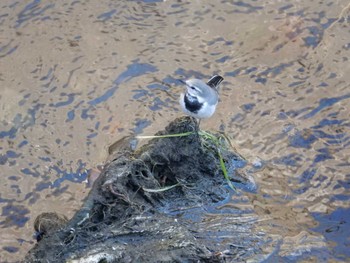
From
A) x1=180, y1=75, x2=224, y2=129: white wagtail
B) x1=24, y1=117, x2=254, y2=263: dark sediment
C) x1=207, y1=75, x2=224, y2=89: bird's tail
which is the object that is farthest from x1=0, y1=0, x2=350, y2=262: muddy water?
x1=180, y1=75, x2=224, y2=129: white wagtail

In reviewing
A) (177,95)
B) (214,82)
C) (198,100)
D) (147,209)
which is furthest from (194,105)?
(177,95)

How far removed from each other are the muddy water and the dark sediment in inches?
15.9

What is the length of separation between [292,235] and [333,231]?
0.48 m

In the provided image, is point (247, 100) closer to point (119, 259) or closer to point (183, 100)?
point (183, 100)

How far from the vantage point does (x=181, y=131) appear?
21.5 ft

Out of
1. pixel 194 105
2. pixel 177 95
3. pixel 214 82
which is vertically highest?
pixel 194 105

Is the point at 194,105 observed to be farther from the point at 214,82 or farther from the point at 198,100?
the point at 214,82

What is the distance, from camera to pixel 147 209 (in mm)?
6000

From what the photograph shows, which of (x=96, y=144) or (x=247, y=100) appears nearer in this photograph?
(x=96, y=144)

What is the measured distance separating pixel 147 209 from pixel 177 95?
2.70 m

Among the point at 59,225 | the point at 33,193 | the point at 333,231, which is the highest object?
the point at 59,225

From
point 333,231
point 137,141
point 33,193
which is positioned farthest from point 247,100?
point 33,193

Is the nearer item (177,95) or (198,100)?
(198,100)

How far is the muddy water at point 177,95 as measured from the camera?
22.2 ft
